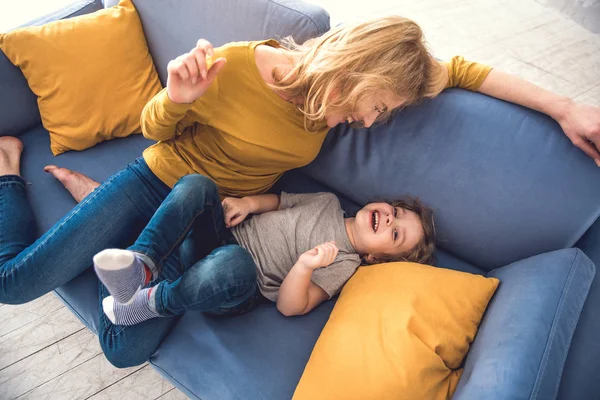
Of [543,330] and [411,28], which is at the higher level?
[411,28]

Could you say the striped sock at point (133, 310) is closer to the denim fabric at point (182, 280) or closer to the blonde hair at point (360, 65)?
the denim fabric at point (182, 280)

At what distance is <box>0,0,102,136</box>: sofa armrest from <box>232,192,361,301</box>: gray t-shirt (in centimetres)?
83

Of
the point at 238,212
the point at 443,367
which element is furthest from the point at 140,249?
the point at 443,367

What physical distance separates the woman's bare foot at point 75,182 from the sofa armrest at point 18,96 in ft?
0.85

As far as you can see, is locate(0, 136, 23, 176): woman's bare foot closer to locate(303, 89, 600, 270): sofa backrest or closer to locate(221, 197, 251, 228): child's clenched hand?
locate(221, 197, 251, 228): child's clenched hand

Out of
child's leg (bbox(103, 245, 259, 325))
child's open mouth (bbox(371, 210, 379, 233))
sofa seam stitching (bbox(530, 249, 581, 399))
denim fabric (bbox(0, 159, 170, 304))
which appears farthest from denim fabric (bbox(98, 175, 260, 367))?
sofa seam stitching (bbox(530, 249, 581, 399))

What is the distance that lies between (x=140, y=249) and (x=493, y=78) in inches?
38.3

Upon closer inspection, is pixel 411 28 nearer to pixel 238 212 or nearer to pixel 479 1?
pixel 238 212

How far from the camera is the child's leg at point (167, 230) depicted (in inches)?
39.3

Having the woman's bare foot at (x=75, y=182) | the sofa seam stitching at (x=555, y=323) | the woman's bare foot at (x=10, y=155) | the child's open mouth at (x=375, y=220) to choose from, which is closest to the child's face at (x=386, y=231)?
the child's open mouth at (x=375, y=220)

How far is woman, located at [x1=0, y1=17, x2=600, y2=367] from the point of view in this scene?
1027mm

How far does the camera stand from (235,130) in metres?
1.21

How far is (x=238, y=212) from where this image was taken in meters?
1.29

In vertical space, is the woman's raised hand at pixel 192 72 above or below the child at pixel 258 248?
above
